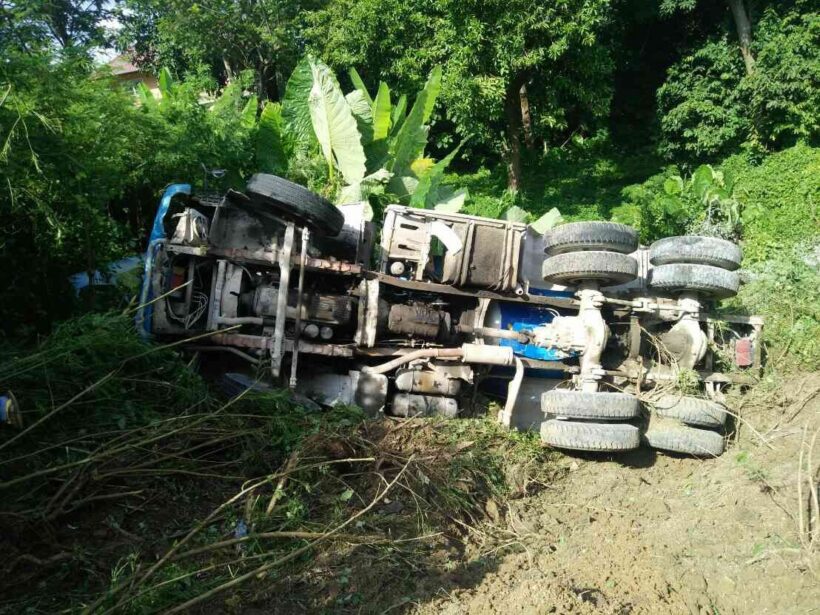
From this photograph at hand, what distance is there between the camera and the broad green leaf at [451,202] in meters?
7.82

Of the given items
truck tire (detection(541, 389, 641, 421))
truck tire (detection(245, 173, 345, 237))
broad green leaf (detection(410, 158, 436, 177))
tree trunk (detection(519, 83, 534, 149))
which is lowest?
truck tire (detection(541, 389, 641, 421))

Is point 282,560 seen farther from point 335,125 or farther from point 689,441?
point 335,125

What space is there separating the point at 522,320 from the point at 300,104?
4057 millimetres

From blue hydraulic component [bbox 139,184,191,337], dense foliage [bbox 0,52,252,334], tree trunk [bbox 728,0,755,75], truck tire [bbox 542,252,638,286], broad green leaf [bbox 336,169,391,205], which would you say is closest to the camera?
dense foliage [bbox 0,52,252,334]

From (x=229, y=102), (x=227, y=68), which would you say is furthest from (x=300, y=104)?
(x=227, y=68)

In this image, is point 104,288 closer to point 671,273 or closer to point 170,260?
point 170,260

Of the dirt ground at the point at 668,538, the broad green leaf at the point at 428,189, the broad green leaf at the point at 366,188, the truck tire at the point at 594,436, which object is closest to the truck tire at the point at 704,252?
the dirt ground at the point at 668,538

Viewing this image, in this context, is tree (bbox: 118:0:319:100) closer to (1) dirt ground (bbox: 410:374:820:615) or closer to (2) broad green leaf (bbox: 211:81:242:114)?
(2) broad green leaf (bbox: 211:81:242:114)

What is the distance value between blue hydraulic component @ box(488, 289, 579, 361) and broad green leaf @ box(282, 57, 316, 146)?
3.61 m

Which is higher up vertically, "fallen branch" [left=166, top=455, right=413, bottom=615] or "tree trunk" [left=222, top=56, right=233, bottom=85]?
"tree trunk" [left=222, top=56, right=233, bottom=85]

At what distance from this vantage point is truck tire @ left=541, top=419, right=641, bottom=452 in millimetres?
4660

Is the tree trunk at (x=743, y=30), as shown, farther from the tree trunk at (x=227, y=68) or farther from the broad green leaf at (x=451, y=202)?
the tree trunk at (x=227, y=68)

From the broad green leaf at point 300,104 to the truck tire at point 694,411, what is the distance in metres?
5.18

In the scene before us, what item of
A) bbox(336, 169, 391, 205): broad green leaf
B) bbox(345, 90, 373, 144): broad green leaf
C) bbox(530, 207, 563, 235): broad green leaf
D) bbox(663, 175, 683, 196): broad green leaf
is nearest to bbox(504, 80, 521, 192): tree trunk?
bbox(663, 175, 683, 196): broad green leaf
